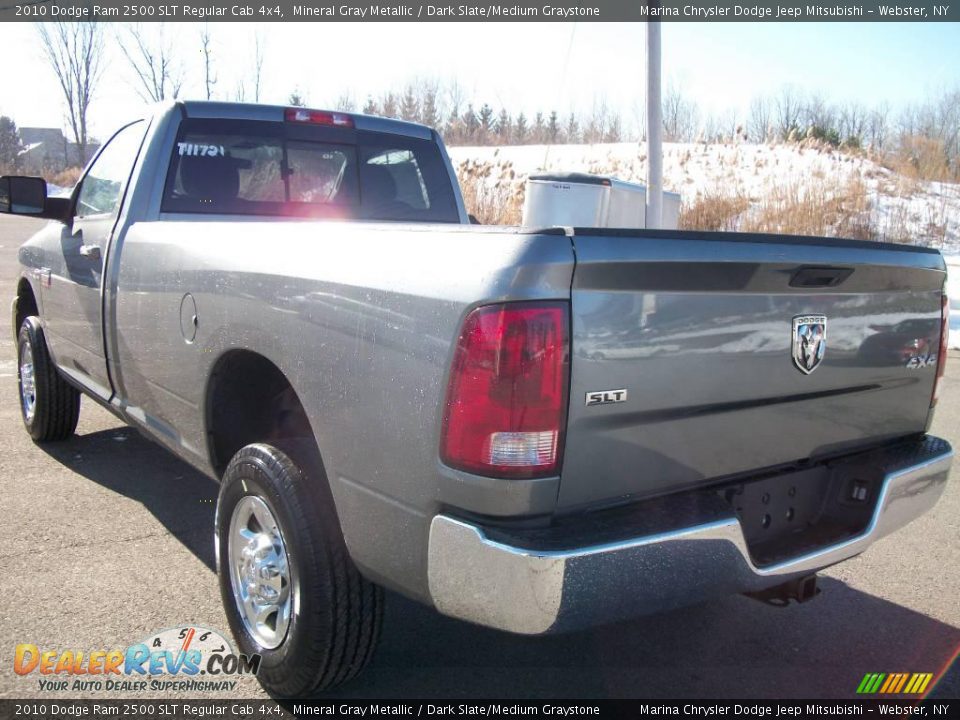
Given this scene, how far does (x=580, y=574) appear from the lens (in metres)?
2.06

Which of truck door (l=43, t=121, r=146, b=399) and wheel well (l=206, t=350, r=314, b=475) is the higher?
truck door (l=43, t=121, r=146, b=399)

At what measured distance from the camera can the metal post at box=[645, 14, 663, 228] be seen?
10734 millimetres

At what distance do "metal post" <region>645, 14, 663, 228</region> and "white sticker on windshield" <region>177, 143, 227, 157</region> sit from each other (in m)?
7.18

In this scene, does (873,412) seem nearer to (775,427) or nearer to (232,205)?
(775,427)

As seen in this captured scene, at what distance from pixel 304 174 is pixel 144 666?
2.56 m


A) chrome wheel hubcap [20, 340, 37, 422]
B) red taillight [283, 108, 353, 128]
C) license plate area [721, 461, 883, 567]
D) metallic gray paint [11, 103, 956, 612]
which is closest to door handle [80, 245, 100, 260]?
red taillight [283, 108, 353, 128]

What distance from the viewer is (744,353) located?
2.44 m

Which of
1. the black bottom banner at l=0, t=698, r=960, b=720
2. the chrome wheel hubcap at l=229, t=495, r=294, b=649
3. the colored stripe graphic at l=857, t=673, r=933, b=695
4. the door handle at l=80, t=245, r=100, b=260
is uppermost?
the door handle at l=80, t=245, r=100, b=260

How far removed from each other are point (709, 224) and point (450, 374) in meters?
16.9

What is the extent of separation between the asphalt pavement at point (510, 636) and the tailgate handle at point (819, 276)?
4.48ft

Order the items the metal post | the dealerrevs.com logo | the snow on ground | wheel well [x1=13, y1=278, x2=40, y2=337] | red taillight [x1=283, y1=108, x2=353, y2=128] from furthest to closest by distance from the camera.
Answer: the snow on ground → the metal post → wheel well [x1=13, y1=278, x2=40, y2=337] → red taillight [x1=283, y1=108, x2=353, y2=128] → the dealerrevs.com logo

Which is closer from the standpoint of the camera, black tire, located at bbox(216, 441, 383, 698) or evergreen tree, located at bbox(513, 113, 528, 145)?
black tire, located at bbox(216, 441, 383, 698)

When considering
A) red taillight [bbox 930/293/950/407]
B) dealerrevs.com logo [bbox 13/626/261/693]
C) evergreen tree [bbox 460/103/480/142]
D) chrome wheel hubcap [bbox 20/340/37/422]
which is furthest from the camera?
evergreen tree [bbox 460/103/480/142]

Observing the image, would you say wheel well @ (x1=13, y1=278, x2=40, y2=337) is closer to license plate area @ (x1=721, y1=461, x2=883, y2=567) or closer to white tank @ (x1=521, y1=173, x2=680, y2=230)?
license plate area @ (x1=721, y1=461, x2=883, y2=567)
